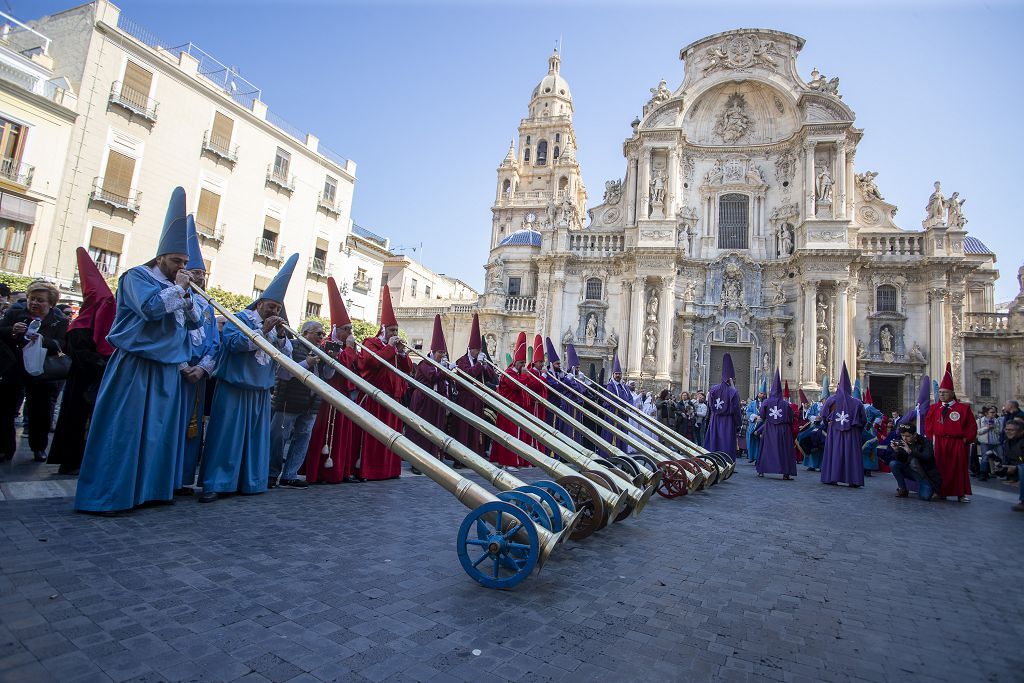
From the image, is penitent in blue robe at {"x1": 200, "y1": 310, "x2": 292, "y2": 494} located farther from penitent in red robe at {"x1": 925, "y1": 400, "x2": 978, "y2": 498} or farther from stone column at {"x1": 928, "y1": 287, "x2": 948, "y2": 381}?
stone column at {"x1": 928, "y1": 287, "x2": 948, "y2": 381}

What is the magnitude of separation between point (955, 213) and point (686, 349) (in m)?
14.3

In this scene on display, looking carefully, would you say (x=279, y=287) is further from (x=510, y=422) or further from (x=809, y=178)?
(x=809, y=178)

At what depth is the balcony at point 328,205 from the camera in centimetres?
2842

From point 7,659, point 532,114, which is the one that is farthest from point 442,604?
point 532,114

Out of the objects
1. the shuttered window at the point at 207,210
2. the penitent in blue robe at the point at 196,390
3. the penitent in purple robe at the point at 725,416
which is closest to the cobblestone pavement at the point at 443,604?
the penitent in blue robe at the point at 196,390

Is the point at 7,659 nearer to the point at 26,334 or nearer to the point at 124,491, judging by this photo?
the point at 124,491

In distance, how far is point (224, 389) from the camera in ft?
18.3

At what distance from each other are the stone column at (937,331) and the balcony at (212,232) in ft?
108

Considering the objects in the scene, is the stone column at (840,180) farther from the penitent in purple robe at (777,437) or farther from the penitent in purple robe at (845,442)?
the penitent in purple robe at (777,437)

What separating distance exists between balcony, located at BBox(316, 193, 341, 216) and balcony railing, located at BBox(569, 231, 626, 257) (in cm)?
1349

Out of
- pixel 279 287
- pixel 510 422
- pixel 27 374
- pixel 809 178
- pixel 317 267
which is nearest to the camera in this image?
pixel 279 287

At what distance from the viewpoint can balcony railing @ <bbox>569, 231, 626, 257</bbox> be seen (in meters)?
29.3

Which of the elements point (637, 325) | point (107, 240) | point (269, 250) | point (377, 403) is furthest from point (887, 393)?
point (107, 240)

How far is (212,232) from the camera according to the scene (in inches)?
911
